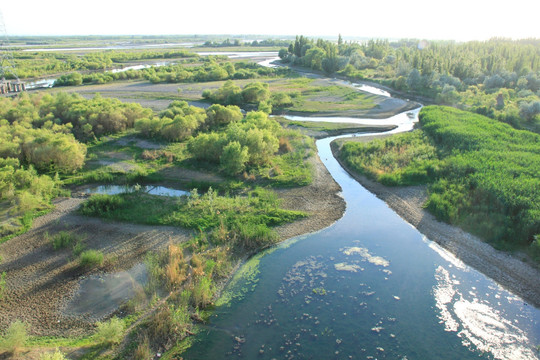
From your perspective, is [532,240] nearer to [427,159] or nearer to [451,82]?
[427,159]

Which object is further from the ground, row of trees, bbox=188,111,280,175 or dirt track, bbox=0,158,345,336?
row of trees, bbox=188,111,280,175

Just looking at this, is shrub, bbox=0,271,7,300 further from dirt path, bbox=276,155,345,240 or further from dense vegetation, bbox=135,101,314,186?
dense vegetation, bbox=135,101,314,186

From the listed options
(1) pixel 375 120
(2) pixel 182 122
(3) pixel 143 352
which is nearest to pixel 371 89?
(1) pixel 375 120

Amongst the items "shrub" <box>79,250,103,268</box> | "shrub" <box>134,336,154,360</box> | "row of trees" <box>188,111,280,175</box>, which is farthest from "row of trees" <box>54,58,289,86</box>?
"shrub" <box>134,336,154,360</box>

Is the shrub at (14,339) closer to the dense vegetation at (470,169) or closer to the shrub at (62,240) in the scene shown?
the shrub at (62,240)

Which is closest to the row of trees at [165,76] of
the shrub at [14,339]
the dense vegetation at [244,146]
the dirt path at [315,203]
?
the dense vegetation at [244,146]
